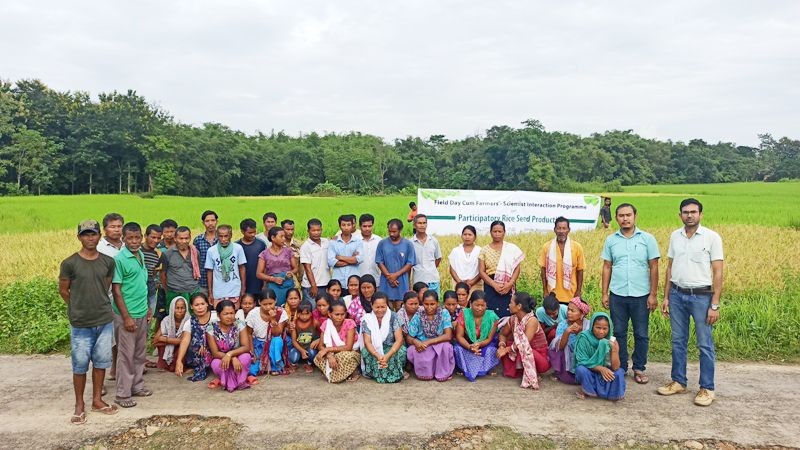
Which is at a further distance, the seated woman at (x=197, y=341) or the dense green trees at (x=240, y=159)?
the dense green trees at (x=240, y=159)

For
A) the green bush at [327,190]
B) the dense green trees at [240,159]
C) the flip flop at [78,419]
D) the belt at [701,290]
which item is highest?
the dense green trees at [240,159]

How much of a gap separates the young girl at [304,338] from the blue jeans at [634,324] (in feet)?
9.47

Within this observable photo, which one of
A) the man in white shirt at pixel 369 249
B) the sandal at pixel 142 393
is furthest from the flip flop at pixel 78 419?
the man in white shirt at pixel 369 249

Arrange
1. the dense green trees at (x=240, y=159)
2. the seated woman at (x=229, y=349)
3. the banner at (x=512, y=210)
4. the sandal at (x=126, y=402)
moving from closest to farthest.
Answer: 1. the sandal at (x=126, y=402)
2. the seated woman at (x=229, y=349)
3. the banner at (x=512, y=210)
4. the dense green trees at (x=240, y=159)

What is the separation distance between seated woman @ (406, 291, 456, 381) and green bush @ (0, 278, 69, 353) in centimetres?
408

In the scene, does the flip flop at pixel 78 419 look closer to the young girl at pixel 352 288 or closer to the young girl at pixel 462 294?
the young girl at pixel 352 288

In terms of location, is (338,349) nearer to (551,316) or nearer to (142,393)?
(142,393)

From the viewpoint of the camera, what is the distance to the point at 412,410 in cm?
412

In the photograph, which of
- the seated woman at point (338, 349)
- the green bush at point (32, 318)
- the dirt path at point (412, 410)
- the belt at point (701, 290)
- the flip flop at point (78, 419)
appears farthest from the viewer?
the green bush at point (32, 318)

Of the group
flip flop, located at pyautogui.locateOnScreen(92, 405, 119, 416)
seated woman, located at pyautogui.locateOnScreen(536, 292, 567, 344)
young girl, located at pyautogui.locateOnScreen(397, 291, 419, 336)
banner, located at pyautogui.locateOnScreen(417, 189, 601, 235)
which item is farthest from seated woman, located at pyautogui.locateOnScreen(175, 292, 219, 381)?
banner, located at pyautogui.locateOnScreen(417, 189, 601, 235)

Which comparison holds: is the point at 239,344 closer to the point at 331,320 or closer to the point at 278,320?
the point at 278,320

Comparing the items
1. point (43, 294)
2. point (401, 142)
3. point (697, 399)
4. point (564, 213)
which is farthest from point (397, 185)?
point (697, 399)

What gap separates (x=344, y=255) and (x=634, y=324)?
3.16 metres

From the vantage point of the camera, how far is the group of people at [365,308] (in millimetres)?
4309
